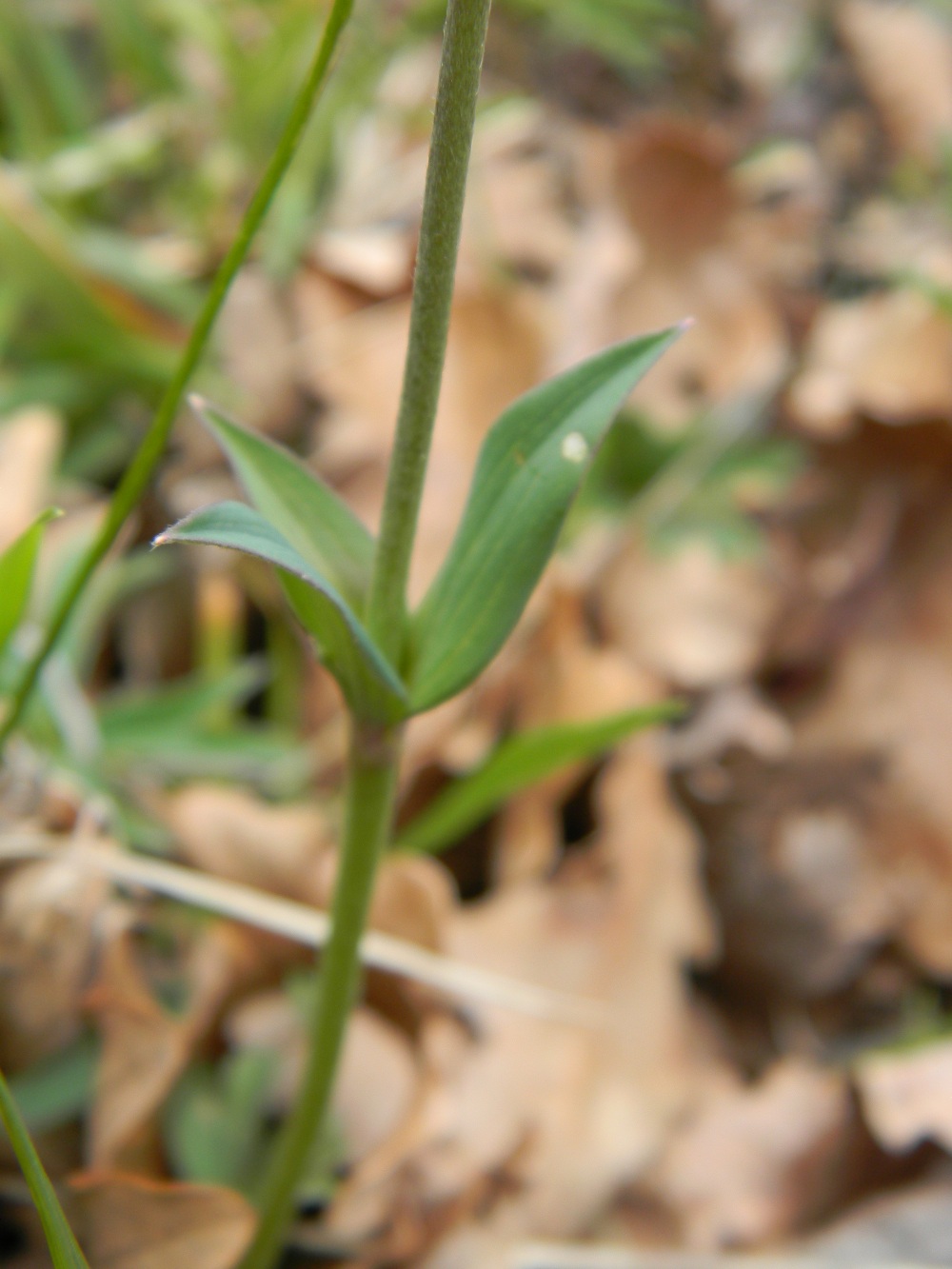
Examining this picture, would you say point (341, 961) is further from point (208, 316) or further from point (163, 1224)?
point (208, 316)

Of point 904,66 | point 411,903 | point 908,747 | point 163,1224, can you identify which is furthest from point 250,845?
point 904,66

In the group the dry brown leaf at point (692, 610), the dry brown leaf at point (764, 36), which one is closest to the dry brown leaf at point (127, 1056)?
the dry brown leaf at point (692, 610)

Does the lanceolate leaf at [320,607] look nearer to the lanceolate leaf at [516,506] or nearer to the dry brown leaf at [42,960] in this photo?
the lanceolate leaf at [516,506]

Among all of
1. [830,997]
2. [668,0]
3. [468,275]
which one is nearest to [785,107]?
[668,0]

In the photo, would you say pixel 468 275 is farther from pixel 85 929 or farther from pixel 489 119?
pixel 85 929

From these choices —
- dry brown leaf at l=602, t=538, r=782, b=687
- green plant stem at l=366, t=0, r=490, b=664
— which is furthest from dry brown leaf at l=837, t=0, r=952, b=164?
green plant stem at l=366, t=0, r=490, b=664

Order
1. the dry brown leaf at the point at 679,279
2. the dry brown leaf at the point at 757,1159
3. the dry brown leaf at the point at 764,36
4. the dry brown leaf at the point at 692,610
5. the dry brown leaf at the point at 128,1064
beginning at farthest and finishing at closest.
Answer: the dry brown leaf at the point at 764,36 → the dry brown leaf at the point at 679,279 → the dry brown leaf at the point at 692,610 → the dry brown leaf at the point at 757,1159 → the dry brown leaf at the point at 128,1064
